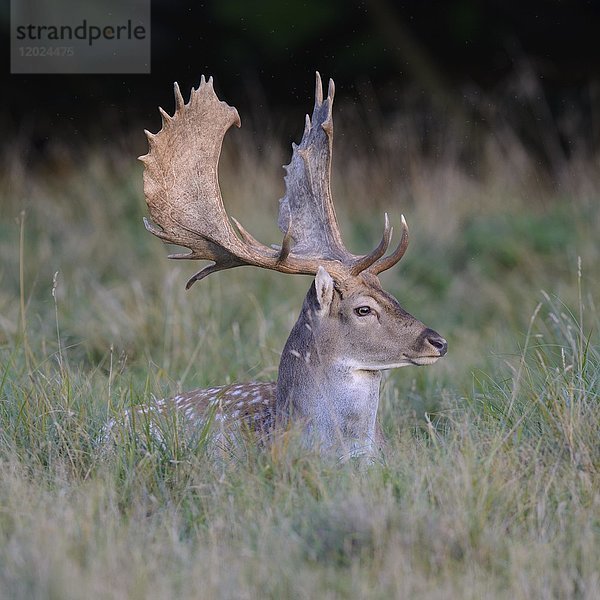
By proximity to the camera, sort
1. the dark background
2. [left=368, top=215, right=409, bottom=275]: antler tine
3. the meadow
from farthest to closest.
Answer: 1. the dark background
2. [left=368, top=215, right=409, bottom=275]: antler tine
3. the meadow

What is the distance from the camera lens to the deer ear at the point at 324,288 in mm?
4746

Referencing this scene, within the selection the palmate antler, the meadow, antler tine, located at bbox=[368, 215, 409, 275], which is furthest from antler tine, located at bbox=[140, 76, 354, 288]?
the meadow

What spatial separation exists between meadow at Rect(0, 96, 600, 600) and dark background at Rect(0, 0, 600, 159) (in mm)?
3702

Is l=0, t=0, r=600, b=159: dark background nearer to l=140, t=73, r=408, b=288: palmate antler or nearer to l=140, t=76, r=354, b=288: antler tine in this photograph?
l=140, t=73, r=408, b=288: palmate antler

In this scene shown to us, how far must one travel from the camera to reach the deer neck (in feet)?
15.5

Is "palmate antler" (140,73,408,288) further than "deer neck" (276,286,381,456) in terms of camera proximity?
Yes

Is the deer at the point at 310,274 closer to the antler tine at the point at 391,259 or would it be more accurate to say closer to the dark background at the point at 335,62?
the antler tine at the point at 391,259

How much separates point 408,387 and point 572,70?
6975 mm

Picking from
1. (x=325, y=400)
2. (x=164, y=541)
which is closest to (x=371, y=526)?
(x=164, y=541)

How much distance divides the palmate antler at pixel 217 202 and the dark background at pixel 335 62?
6876 mm

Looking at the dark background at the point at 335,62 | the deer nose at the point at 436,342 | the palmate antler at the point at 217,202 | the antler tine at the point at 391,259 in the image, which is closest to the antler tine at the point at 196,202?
the palmate antler at the point at 217,202

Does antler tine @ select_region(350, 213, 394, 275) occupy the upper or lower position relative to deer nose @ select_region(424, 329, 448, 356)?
upper

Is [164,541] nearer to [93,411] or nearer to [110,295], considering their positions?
[93,411]

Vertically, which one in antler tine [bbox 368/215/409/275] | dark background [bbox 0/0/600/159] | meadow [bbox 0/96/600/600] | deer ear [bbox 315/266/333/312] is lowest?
meadow [bbox 0/96/600/600]
